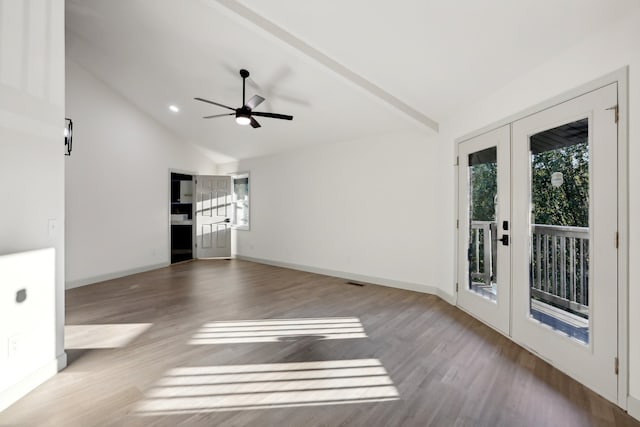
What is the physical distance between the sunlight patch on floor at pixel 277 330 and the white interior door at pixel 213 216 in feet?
14.0

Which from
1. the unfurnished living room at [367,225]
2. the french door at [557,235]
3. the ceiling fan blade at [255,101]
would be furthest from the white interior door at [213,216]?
the french door at [557,235]

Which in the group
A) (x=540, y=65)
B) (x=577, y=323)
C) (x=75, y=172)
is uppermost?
(x=540, y=65)

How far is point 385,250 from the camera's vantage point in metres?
4.77

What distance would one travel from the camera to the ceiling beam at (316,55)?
85.7 inches

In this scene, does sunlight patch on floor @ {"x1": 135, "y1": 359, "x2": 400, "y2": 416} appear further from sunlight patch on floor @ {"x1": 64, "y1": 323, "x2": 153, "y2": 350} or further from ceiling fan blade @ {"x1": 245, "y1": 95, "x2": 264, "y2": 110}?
ceiling fan blade @ {"x1": 245, "y1": 95, "x2": 264, "y2": 110}

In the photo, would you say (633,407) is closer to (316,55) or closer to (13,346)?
(316,55)

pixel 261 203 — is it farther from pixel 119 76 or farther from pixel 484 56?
pixel 484 56

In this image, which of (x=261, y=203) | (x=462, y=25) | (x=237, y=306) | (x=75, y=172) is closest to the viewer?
(x=462, y=25)

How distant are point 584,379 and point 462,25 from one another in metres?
2.82

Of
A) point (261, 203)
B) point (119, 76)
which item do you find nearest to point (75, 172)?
point (119, 76)

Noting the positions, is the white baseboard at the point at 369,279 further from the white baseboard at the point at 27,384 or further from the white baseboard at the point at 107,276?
the white baseboard at the point at 27,384

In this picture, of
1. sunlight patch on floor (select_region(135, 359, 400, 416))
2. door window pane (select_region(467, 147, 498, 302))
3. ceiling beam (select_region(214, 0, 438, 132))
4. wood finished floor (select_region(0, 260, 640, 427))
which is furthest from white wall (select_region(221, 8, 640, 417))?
sunlight patch on floor (select_region(135, 359, 400, 416))

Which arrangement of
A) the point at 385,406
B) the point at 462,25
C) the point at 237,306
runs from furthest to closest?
the point at 237,306, the point at 462,25, the point at 385,406

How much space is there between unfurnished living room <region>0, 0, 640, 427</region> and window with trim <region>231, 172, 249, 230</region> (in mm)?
2388
